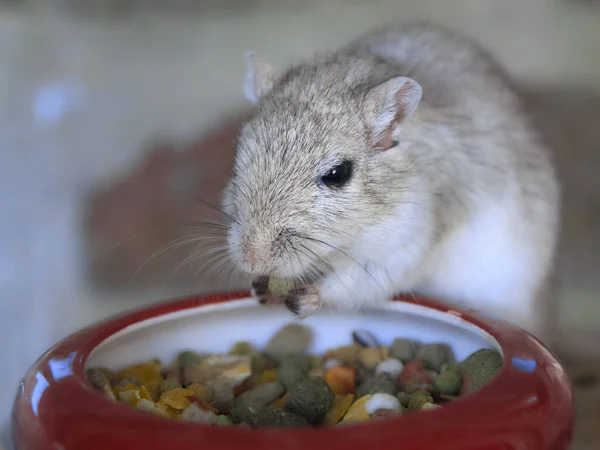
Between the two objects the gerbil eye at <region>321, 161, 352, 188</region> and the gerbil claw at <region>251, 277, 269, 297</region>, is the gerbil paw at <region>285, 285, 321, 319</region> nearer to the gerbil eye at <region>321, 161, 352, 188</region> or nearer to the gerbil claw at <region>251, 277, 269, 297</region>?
the gerbil claw at <region>251, 277, 269, 297</region>

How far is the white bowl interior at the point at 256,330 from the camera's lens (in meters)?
1.14

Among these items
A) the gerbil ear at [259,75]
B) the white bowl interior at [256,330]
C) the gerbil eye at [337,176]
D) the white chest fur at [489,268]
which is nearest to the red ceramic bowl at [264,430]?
the white bowl interior at [256,330]

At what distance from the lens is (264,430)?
0.72 meters

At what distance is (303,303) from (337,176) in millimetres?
229

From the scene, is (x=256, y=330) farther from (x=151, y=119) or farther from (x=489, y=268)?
(x=151, y=119)

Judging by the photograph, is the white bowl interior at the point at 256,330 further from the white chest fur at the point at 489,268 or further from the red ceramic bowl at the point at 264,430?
the white chest fur at the point at 489,268

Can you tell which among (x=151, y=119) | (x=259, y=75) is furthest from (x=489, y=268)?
(x=151, y=119)

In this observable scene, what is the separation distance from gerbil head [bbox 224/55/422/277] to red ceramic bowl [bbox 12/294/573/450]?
0.58 ft

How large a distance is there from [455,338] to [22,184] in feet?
5.78

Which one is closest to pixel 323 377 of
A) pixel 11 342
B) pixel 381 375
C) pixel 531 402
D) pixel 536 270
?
pixel 381 375

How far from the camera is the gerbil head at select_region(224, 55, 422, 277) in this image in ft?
3.86

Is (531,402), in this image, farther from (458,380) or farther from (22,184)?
(22,184)

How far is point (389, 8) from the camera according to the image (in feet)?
7.85

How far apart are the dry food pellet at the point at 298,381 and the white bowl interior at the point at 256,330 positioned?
1cm
